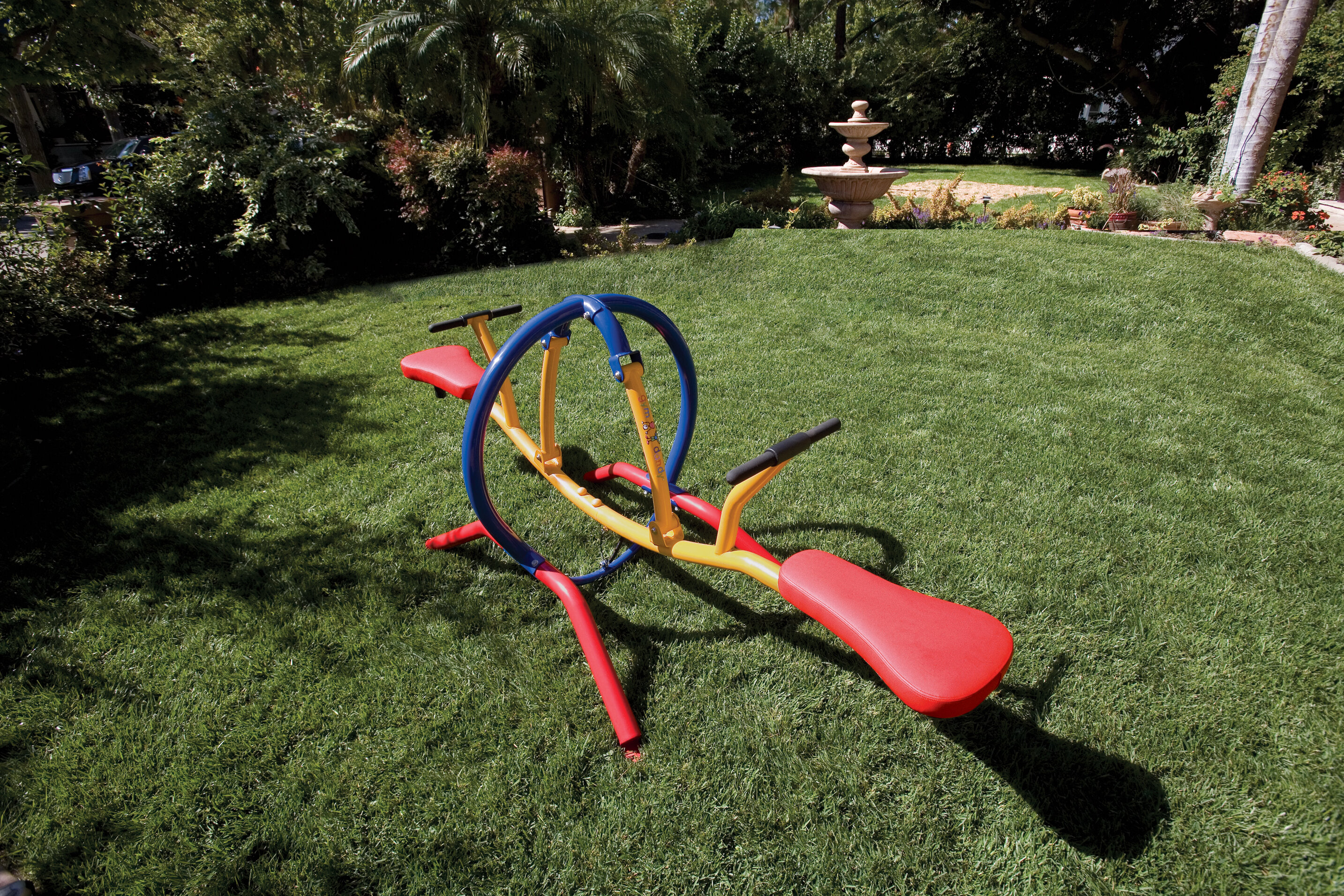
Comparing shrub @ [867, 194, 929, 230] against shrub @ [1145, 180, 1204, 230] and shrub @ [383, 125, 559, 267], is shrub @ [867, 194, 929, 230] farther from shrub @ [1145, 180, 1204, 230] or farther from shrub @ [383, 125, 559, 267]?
shrub @ [383, 125, 559, 267]

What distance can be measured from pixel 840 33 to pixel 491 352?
23.6 m

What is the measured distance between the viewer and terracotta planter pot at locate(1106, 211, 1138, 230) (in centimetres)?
786

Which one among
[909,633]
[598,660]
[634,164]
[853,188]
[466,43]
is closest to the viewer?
[909,633]

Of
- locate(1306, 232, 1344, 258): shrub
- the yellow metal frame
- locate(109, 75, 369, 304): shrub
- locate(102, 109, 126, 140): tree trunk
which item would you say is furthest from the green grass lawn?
locate(102, 109, 126, 140): tree trunk

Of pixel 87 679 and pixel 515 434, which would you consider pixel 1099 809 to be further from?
pixel 87 679

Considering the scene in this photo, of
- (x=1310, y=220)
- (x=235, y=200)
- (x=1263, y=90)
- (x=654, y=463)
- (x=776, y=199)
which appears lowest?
(x=1310, y=220)

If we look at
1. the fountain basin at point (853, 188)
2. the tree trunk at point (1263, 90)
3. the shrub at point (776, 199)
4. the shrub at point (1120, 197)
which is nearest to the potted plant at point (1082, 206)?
the shrub at point (1120, 197)

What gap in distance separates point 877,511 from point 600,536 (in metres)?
1.47

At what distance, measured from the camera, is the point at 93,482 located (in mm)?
3557

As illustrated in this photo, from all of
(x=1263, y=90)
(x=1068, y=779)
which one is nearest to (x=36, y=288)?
(x=1068, y=779)

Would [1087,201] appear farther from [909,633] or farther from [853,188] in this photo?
[909,633]

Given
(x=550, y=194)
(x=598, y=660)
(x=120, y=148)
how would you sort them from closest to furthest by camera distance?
(x=598, y=660) → (x=550, y=194) → (x=120, y=148)

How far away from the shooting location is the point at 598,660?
2.24 m

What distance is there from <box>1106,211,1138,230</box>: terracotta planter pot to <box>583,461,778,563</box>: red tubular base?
7.96 metres
